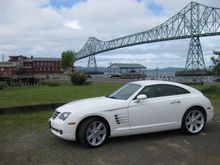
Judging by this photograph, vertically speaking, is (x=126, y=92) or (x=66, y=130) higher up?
(x=126, y=92)

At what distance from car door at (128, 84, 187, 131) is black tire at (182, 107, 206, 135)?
0.74 ft

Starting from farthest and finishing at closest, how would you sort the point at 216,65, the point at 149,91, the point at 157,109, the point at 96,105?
the point at 216,65 → the point at 149,91 → the point at 157,109 → the point at 96,105

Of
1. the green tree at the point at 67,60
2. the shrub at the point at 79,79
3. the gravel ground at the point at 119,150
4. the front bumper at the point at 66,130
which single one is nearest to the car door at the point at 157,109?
the gravel ground at the point at 119,150

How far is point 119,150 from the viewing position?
7.01 m

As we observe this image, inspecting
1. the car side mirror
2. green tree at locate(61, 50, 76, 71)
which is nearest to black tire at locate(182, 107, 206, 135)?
the car side mirror

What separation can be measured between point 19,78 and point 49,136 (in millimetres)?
28009

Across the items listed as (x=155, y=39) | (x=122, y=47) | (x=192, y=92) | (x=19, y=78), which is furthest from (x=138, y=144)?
(x=122, y=47)

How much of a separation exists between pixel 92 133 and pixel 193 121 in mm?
2638

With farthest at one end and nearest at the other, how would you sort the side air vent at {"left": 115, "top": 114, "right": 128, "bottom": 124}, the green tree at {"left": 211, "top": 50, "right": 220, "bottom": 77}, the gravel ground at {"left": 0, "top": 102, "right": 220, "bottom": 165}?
the green tree at {"left": 211, "top": 50, "right": 220, "bottom": 77} < the side air vent at {"left": 115, "top": 114, "right": 128, "bottom": 124} < the gravel ground at {"left": 0, "top": 102, "right": 220, "bottom": 165}

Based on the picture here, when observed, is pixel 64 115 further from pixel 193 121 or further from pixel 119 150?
pixel 193 121

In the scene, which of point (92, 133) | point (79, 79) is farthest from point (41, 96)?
point (79, 79)

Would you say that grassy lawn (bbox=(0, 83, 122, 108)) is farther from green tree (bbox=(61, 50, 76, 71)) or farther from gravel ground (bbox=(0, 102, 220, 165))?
green tree (bbox=(61, 50, 76, 71))

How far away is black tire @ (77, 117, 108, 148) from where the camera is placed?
282 inches

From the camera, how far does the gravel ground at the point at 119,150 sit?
6.30 m
